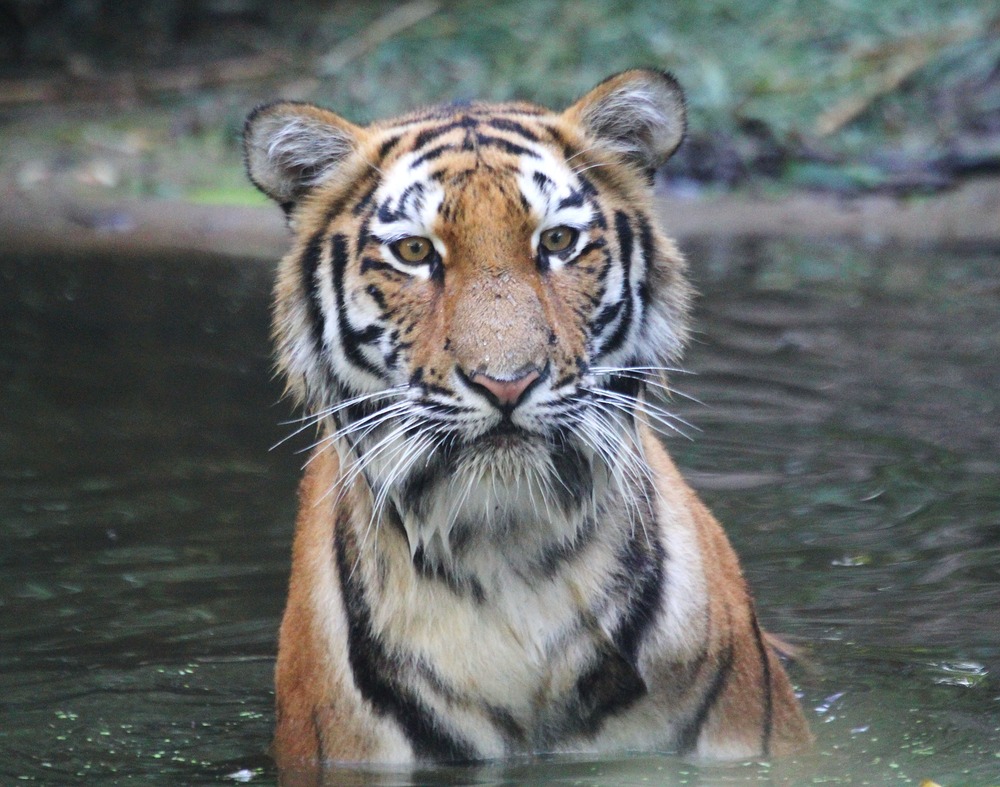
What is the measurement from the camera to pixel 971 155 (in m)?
8.89

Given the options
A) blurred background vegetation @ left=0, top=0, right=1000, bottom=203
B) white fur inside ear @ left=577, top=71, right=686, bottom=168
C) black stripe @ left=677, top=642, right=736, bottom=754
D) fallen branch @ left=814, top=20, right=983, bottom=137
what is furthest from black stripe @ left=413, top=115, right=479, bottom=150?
fallen branch @ left=814, top=20, right=983, bottom=137

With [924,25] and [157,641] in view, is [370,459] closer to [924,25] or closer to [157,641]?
[157,641]

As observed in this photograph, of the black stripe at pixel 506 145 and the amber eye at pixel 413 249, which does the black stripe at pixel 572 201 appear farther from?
Answer: the amber eye at pixel 413 249

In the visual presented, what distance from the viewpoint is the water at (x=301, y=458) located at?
3.50m

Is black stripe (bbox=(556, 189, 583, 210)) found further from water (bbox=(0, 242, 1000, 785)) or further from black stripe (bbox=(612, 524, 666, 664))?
water (bbox=(0, 242, 1000, 785))

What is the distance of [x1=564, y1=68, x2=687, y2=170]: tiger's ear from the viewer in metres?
3.12

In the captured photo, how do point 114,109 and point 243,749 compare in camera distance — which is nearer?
point 243,749

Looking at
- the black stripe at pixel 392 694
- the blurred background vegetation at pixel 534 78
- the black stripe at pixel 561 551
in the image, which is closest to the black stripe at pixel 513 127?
the black stripe at pixel 561 551

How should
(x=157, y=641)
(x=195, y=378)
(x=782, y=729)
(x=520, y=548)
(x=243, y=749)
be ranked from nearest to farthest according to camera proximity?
(x=520, y=548)
(x=782, y=729)
(x=243, y=749)
(x=157, y=641)
(x=195, y=378)

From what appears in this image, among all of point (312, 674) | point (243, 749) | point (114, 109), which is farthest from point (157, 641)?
point (114, 109)

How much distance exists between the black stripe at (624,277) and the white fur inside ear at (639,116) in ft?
0.54

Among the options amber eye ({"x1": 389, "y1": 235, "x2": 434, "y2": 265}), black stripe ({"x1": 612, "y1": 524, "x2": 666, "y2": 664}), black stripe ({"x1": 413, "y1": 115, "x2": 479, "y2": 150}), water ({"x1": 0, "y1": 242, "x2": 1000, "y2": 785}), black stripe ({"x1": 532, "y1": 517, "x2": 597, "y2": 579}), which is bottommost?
water ({"x1": 0, "y1": 242, "x2": 1000, "y2": 785})

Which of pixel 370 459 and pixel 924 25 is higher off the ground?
pixel 924 25

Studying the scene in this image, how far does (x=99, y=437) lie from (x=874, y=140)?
5291 mm
